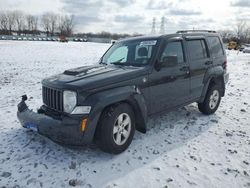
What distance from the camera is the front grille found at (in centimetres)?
403

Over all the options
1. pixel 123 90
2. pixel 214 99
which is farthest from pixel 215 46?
pixel 123 90

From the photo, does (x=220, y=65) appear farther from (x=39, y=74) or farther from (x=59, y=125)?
(x=39, y=74)

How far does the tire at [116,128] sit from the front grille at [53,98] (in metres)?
0.69

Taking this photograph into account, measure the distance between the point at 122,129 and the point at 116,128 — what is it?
141mm

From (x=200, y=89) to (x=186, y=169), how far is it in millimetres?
2544

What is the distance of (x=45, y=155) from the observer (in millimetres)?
4203

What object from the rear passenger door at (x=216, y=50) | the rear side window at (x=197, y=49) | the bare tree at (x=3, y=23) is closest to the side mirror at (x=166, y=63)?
the rear side window at (x=197, y=49)

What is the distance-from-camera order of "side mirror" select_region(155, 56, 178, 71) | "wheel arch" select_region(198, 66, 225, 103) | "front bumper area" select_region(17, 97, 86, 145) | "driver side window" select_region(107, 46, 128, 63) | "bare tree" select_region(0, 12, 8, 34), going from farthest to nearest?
"bare tree" select_region(0, 12, 8, 34)
"wheel arch" select_region(198, 66, 225, 103)
"driver side window" select_region(107, 46, 128, 63)
"side mirror" select_region(155, 56, 178, 71)
"front bumper area" select_region(17, 97, 86, 145)

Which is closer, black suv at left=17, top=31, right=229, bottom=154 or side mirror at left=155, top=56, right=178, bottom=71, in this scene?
black suv at left=17, top=31, right=229, bottom=154

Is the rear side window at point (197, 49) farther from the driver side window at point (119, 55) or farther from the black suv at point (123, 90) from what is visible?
the driver side window at point (119, 55)

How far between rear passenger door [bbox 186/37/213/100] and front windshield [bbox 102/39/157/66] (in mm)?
1079

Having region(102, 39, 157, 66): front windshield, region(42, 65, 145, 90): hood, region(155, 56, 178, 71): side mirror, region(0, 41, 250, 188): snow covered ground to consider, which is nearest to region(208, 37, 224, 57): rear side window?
region(0, 41, 250, 188): snow covered ground

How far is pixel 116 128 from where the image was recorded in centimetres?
417

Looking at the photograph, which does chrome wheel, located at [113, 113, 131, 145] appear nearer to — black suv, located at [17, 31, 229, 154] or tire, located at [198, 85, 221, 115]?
black suv, located at [17, 31, 229, 154]
